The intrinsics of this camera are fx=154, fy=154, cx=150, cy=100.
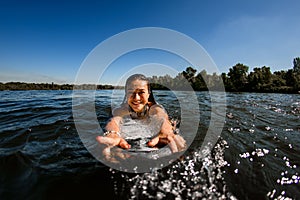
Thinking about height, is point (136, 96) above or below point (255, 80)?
below

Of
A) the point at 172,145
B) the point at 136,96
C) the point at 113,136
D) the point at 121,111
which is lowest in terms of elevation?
the point at 172,145

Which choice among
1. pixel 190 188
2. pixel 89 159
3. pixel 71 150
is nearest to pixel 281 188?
pixel 190 188

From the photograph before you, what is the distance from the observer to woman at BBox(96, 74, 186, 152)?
3.15 meters

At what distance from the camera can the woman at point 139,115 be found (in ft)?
10.3

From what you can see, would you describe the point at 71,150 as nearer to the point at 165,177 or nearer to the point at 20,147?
the point at 20,147

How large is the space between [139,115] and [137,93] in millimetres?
863

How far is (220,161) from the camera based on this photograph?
3.04 m

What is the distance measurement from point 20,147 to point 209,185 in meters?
3.81

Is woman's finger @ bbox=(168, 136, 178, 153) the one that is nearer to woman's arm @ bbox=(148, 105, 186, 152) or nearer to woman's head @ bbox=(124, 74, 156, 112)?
woman's arm @ bbox=(148, 105, 186, 152)

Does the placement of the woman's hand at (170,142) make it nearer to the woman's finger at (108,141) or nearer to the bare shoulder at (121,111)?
the woman's finger at (108,141)

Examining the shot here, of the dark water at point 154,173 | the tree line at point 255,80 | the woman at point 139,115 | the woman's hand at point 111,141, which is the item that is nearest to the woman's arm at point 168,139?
the woman at point 139,115

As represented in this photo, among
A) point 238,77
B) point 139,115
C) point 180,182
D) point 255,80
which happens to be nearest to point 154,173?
point 180,182

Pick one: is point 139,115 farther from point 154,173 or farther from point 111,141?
point 154,173

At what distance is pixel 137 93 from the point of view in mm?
3623
